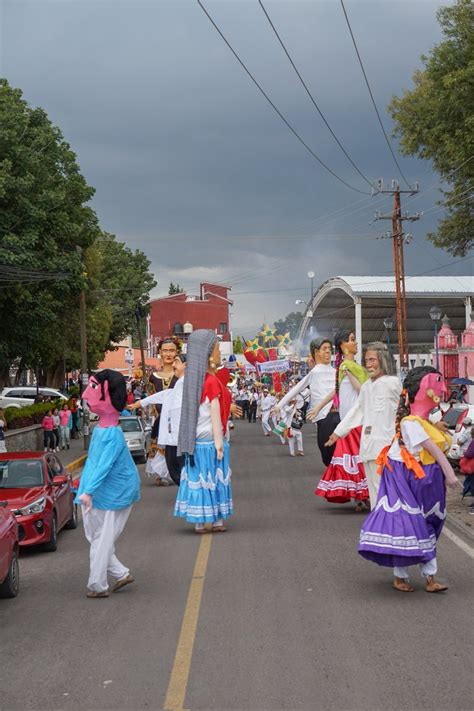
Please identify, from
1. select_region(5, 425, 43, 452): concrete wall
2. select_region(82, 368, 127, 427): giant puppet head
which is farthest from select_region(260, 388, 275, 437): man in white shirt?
select_region(82, 368, 127, 427): giant puppet head

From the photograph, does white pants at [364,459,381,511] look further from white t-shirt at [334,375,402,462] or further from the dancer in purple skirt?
the dancer in purple skirt

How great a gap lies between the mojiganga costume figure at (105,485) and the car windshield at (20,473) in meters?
4.02

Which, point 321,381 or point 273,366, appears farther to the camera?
point 273,366

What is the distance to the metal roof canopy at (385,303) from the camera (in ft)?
234

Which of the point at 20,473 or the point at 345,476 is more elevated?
the point at 20,473

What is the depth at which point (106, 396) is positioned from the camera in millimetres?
8859

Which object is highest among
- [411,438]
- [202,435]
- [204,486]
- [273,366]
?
[273,366]

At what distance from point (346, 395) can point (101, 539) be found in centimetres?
615

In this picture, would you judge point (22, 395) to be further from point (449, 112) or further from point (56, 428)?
point (449, 112)

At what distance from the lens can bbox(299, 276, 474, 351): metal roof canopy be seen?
234 feet

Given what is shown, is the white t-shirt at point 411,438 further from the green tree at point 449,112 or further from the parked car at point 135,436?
the green tree at point 449,112

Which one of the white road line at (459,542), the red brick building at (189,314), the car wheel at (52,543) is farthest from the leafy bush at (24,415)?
the red brick building at (189,314)

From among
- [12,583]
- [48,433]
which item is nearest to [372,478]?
[12,583]

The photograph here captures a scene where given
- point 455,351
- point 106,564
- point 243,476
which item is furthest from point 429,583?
point 455,351
